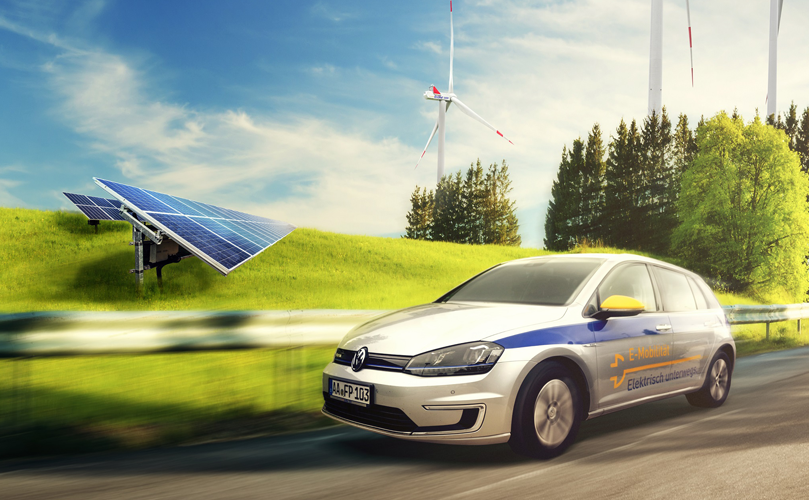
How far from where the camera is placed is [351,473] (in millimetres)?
4160

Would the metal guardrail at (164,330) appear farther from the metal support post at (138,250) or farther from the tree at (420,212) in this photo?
the tree at (420,212)

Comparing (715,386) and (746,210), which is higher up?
(746,210)

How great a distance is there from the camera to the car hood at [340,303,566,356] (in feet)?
14.2

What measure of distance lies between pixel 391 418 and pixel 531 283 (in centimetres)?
214

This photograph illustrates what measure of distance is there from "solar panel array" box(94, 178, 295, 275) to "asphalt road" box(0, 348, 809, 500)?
37.7 ft

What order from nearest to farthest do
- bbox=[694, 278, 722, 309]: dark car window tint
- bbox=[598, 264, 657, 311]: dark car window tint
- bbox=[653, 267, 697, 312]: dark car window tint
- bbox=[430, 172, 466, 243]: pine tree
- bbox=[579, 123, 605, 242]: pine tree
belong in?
bbox=[598, 264, 657, 311]: dark car window tint
bbox=[653, 267, 697, 312]: dark car window tint
bbox=[694, 278, 722, 309]: dark car window tint
bbox=[579, 123, 605, 242]: pine tree
bbox=[430, 172, 466, 243]: pine tree

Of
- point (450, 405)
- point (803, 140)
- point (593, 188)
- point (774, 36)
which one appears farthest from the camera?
point (593, 188)

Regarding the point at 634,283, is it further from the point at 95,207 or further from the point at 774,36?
the point at 774,36

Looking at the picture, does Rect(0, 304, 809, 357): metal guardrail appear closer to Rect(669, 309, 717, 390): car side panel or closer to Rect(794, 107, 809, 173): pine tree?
Rect(669, 309, 717, 390): car side panel

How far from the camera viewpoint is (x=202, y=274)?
28375 millimetres

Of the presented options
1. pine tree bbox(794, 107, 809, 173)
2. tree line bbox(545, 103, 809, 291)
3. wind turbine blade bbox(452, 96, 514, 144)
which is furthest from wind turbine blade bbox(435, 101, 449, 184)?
pine tree bbox(794, 107, 809, 173)

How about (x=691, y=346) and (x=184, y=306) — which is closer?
(x=691, y=346)

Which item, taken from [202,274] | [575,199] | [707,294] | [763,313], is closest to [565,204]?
[575,199]

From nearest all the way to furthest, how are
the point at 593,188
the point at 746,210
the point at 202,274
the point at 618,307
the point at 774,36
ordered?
the point at 618,307
the point at 202,274
the point at 746,210
the point at 774,36
the point at 593,188
